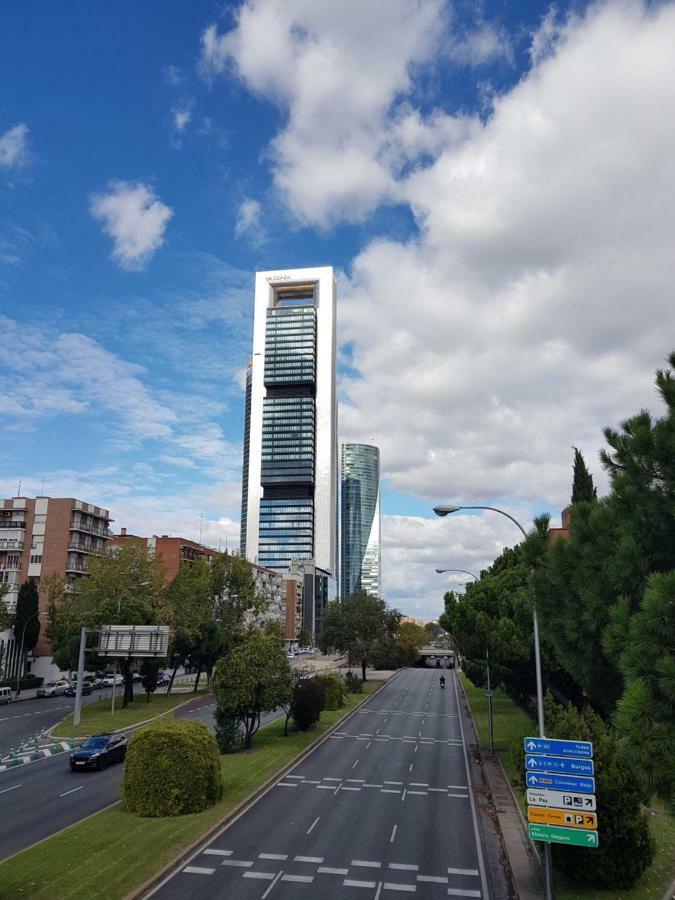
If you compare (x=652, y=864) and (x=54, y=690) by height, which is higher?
(x=652, y=864)

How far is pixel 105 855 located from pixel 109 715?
34059mm

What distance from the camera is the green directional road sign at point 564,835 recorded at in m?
11.6

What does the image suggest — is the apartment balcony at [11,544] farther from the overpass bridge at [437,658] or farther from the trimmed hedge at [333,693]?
the overpass bridge at [437,658]

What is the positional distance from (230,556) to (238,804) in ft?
171

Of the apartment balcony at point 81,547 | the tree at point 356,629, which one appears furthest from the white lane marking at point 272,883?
the apartment balcony at point 81,547

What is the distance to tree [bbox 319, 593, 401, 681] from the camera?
79.8 meters

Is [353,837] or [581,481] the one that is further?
[581,481]

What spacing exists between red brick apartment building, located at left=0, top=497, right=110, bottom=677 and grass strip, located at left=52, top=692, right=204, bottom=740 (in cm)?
3444

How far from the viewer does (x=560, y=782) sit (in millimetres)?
12047

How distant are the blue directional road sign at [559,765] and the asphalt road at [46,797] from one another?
15.6 m

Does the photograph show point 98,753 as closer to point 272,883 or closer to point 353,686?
point 272,883

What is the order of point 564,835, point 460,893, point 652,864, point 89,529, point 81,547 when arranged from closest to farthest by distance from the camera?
point 564,835
point 460,893
point 652,864
point 81,547
point 89,529

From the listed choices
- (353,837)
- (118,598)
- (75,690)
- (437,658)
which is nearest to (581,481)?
(353,837)

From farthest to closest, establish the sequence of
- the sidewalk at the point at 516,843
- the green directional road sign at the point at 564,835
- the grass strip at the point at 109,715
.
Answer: the grass strip at the point at 109,715, the sidewalk at the point at 516,843, the green directional road sign at the point at 564,835
